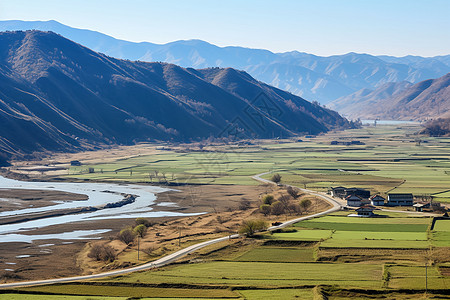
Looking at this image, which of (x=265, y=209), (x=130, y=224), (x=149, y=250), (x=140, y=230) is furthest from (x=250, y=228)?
(x=130, y=224)

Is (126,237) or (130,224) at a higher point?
(126,237)

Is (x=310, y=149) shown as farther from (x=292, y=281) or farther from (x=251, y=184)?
(x=292, y=281)

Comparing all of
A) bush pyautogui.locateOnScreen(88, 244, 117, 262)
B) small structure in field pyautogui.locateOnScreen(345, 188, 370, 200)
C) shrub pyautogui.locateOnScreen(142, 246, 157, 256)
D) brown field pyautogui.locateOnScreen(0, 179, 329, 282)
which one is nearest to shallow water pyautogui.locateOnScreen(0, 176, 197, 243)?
brown field pyautogui.locateOnScreen(0, 179, 329, 282)

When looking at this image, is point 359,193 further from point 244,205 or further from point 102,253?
point 102,253

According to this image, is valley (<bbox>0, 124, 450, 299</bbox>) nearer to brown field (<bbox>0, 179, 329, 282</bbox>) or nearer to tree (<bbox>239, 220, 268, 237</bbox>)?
brown field (<bbox>0, 179, 329, 282</bbox>)

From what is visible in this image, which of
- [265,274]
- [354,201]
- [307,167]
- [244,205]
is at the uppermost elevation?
[354,201]

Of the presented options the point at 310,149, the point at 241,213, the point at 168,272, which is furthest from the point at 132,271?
the point at 310,149

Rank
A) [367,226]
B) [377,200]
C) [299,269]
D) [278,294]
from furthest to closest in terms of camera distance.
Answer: [377,200], [367,226], [299,269], [278,294]
